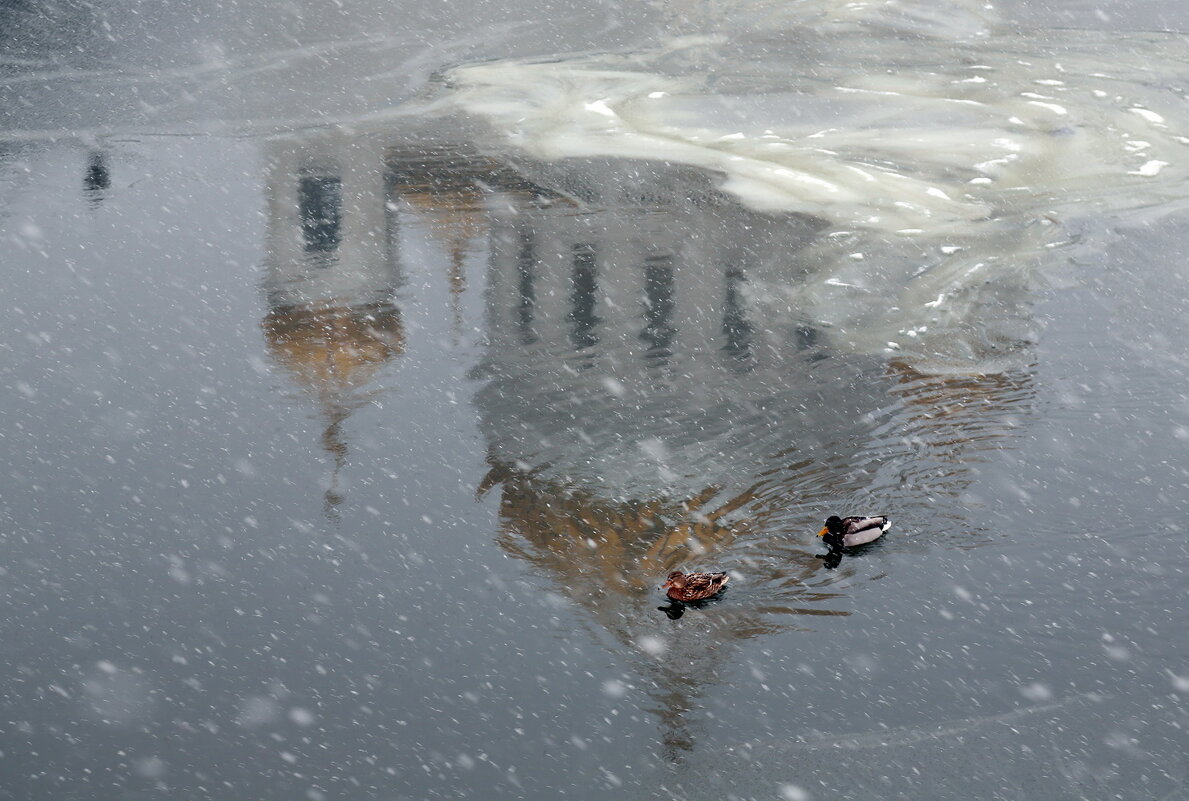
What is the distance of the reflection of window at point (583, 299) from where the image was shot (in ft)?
36.9

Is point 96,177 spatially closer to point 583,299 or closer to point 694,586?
point 583,299

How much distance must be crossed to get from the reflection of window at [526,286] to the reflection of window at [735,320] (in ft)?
5.36

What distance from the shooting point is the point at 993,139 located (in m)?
15.4

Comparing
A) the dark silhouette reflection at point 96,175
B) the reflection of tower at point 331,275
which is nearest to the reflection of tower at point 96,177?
the dark silhouette reflection at point 96,175

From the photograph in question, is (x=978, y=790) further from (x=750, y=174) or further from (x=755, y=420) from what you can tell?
(x=750, y=174)

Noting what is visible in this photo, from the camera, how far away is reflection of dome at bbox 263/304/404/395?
413 inches

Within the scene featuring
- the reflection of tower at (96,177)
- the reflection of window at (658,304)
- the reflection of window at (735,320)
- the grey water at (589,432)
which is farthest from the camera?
the reflection of tower at (96,177)

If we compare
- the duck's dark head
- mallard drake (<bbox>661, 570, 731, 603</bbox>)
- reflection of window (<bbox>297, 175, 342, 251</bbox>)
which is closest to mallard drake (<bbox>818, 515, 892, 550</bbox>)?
the duck's dark head

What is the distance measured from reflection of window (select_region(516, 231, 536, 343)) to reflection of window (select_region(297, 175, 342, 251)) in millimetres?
1841

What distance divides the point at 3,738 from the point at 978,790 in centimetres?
487

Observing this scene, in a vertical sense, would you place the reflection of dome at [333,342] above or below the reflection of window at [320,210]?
below

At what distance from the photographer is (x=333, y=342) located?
1095 centimetres

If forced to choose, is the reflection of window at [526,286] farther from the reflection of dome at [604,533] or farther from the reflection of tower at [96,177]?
the reflection of tower at [96,177]

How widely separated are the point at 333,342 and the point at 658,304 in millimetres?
2803
